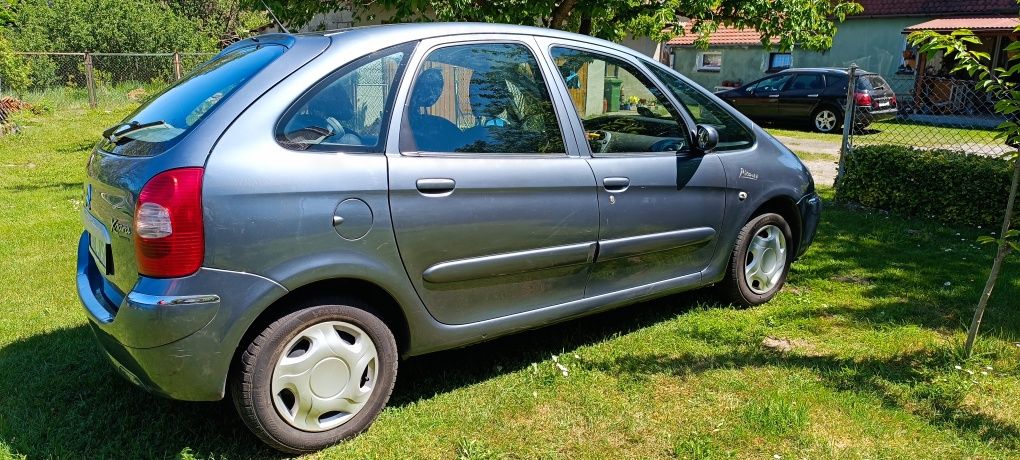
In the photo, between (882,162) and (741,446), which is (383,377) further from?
(882,162)

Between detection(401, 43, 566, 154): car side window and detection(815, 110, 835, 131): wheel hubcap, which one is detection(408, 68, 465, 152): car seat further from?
detection(815, 110, 835, 131): wheel hubcap

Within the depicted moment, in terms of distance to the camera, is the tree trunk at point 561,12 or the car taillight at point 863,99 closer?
the tree trunk at point 561,12

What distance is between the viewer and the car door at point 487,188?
2.97 metres

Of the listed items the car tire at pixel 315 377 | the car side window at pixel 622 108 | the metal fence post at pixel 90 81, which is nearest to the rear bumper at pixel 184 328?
the car tire at pixel 315 377

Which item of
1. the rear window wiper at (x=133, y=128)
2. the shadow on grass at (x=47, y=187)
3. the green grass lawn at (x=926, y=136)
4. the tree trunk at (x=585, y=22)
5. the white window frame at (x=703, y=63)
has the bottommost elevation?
the shadow on grass at (x=47, y=187)

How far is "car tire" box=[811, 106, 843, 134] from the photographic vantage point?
51.7 feet

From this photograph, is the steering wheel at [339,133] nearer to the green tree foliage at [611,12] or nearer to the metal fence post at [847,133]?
the green tree foliage at [611,12]

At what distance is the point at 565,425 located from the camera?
3.17 m

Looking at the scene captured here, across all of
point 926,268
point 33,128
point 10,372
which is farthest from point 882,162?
point 33,128

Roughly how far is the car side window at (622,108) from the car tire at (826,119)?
13182mm

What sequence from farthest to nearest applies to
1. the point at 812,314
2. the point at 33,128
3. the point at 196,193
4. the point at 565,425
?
the point at 33,128 < the point at 812,314 < the point at 565,425 < the point at 196,193

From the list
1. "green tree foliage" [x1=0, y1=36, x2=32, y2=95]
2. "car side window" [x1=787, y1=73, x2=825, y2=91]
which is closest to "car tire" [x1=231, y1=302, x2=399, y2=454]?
"car side window" [x1=787, y1=73, x2=825, y2=91]

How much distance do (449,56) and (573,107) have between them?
0.70m

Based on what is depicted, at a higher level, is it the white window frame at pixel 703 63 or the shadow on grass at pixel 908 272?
the white window frame at pixel 703 63
